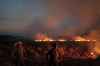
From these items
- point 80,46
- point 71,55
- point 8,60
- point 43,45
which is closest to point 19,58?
point 8,60

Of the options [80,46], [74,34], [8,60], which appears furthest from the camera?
[74,34]

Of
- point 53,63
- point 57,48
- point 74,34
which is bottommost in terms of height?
point 53,63

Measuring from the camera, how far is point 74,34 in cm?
1572

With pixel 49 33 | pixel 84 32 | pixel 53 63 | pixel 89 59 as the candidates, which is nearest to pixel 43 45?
pixel 53 63

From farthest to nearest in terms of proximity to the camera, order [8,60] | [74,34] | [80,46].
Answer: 1. [74,34]
2. [80,46]
3. [8,60]

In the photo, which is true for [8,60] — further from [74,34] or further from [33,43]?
[74,34]

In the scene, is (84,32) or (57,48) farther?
(84,32)

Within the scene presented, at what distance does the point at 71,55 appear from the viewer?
1344 cm

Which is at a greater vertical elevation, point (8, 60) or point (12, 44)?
point (12, 44)

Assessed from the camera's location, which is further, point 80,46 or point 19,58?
point 80,46

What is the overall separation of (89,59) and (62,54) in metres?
2.16

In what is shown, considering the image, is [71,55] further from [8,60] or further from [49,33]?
[8,60]

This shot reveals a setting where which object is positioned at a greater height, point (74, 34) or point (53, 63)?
point (74, 34)

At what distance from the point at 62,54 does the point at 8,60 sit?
4171 millimetres
